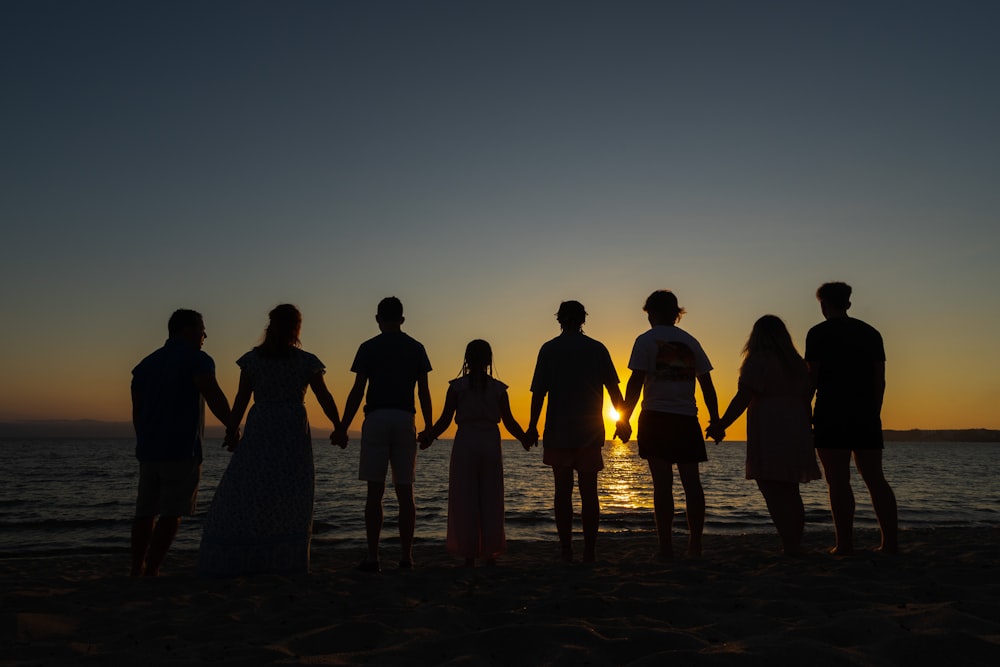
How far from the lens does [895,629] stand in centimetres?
306

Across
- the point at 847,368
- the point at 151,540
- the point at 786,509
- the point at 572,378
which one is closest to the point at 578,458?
the point at 572,378

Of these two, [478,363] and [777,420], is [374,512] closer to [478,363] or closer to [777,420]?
[478,363]

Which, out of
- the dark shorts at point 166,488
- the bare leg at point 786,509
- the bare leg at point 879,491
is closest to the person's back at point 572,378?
the bare leg at point 786,509

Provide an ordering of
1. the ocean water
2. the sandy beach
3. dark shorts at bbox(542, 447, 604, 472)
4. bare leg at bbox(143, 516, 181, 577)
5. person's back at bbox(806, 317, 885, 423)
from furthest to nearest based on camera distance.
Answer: the ocean water, dark shorts at bbox(542, 447, 604, 472), person's back at bbox(806, 317, 885, 423), bare leg at bbox(143, 516, 181, 577), the sandy beach

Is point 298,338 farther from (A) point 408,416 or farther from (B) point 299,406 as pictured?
(A) point 408,416

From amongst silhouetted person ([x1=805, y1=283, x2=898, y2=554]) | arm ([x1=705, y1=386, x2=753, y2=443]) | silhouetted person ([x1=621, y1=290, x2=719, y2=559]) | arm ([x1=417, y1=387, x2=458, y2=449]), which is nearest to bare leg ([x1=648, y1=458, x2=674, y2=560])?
silhouetted person ([x1=621, y1=290, x2=719, y2=559])

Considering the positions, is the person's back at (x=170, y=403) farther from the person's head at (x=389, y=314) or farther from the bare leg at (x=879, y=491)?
the bare leg at (x=879, y=491)

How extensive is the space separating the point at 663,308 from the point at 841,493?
2.36m

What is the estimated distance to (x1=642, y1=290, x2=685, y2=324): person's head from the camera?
6.30m

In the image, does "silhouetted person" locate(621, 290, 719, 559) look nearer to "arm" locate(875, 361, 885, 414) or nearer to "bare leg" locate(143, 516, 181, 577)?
"arm" locate(875, 361, 885, 414)

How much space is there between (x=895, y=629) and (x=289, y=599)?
3.57 metres

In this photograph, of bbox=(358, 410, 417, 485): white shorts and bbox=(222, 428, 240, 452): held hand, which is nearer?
bbox=(222, 428, 240, 452): held hand

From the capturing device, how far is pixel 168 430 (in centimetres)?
563

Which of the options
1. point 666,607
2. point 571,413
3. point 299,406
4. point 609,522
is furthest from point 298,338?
point 609,522
